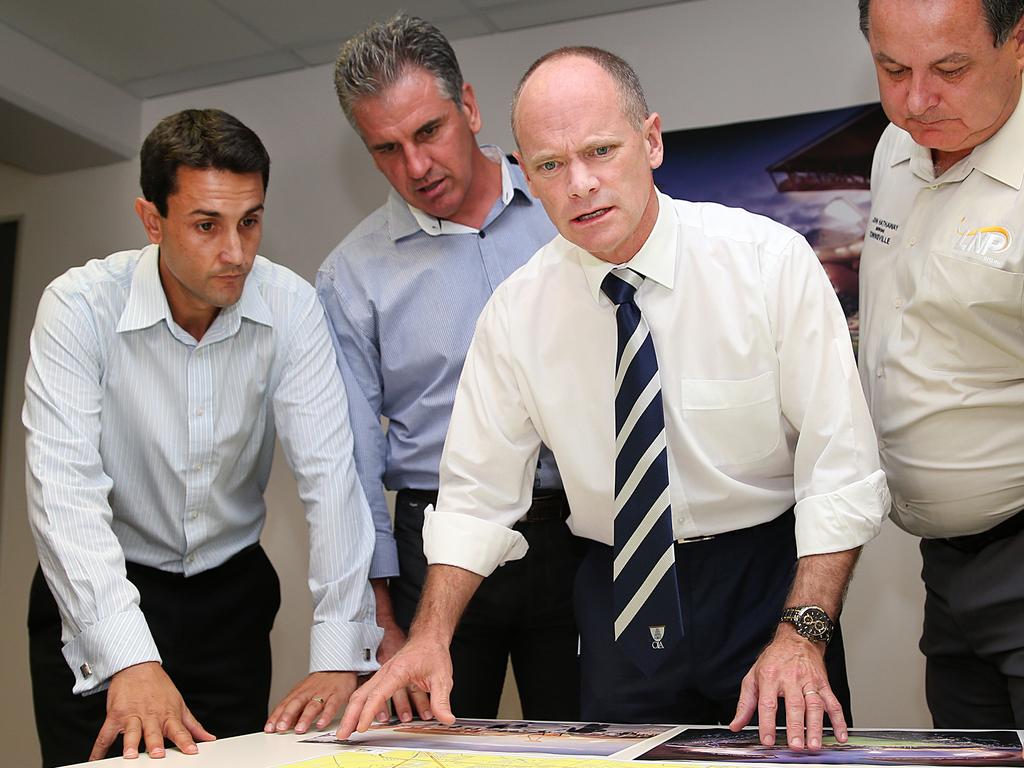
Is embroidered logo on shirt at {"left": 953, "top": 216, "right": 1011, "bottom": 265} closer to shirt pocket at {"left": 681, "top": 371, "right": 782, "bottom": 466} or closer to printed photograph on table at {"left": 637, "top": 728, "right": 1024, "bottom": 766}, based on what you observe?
shirt pocket at {"left": 681, "top": 371, "right": 782, "bottom": 466}

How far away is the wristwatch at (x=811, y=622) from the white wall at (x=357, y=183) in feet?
6.42

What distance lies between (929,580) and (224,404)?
1.34 metres

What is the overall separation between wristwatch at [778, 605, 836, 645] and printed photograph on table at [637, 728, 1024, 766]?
12 cm

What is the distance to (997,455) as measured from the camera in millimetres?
1582

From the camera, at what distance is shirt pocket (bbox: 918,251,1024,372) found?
1.54 m

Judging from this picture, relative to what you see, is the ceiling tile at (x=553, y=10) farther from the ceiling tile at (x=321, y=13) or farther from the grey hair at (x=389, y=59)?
the grey hair at (x=389, y=59)

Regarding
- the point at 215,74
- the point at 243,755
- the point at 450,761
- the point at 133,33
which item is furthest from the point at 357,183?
the point at 450,761

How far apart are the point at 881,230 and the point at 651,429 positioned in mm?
609

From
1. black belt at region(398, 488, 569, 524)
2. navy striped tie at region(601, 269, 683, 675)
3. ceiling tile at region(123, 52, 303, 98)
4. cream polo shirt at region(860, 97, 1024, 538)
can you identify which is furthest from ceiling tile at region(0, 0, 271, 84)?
cream polo shirt at region(860, 97, 1024, 538)

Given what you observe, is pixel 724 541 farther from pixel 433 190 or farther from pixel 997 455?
pixel 433 190

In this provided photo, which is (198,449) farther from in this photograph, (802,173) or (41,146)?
(41,146)

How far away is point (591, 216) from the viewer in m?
1.61

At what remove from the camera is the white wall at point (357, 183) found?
318cm

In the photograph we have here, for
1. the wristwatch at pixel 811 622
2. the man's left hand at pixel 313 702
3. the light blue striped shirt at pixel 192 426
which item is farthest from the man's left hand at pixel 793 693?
the light blue striped shirt at pixel 192 426
